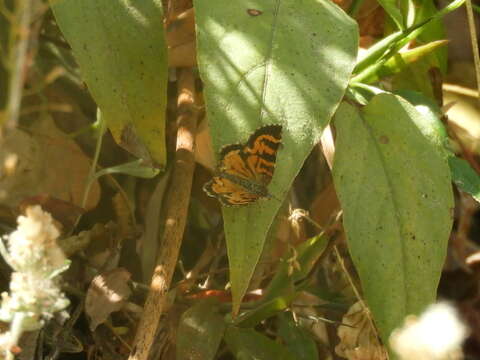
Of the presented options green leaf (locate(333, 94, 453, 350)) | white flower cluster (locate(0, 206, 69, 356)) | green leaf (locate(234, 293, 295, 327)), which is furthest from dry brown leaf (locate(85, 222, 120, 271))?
white flower cluster (locate(0, 206, 69, 356))

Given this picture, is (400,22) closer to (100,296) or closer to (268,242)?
(268,242)

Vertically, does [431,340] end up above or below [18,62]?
below

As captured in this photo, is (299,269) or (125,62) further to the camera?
(299,269)

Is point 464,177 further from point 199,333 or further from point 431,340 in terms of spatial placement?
point 431,340

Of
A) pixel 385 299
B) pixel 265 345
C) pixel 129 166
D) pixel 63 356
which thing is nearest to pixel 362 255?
pixel 385 299

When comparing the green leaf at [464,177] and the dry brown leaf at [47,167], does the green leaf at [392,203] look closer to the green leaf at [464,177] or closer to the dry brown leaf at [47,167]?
the green leaf at [464,177]

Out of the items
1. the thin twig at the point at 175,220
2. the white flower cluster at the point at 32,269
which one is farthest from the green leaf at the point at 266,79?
the white flower cluster at the point at 32,269

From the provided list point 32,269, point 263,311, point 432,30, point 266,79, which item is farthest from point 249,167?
point 432,30
